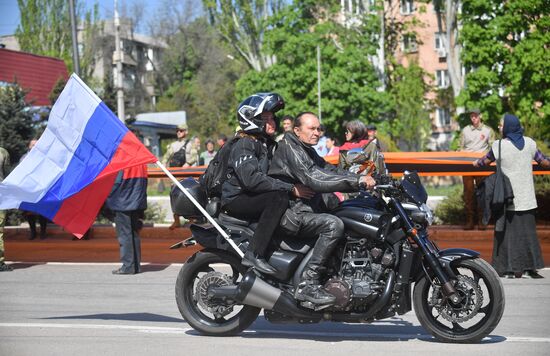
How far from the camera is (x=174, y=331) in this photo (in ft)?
29.3

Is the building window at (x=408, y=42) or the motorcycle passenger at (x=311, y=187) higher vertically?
the building window at (x=408, y=42)

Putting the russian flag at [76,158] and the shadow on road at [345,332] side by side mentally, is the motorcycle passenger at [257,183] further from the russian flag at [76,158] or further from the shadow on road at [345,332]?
the russian flag at [76,158]

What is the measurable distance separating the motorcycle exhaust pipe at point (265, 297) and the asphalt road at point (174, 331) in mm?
259

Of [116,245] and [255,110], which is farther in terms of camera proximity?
[116,245]

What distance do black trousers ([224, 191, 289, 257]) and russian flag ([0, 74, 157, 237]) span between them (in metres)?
1.18

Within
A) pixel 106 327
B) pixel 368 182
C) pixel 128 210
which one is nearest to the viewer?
pixel 368 182

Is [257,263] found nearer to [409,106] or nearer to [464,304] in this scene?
[464,304]

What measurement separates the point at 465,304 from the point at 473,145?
978cm

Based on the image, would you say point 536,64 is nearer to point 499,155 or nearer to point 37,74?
point 37,74

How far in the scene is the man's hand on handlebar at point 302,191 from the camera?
27.1ft

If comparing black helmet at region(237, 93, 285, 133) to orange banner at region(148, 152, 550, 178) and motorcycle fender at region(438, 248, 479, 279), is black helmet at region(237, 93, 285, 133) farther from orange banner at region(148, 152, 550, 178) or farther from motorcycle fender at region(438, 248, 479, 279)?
orange banner at region(148, 152, 550, 178)

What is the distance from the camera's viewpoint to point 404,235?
8.04 metres

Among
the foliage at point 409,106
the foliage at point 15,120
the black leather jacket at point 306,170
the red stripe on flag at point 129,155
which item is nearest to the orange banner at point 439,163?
the red stripe on flag at point 129,155

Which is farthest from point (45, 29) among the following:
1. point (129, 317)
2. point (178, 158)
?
point (129, 317)
